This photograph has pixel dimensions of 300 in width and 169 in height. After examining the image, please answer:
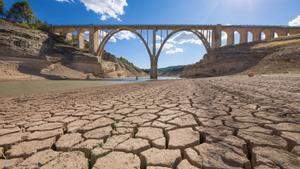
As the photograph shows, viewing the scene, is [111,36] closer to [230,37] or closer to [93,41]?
[93,41]

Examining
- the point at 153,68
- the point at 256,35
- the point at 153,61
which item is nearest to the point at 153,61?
the point at 153,61

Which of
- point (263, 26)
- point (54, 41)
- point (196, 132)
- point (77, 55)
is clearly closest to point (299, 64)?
point (196, 132)

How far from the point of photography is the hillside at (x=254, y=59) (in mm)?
16469

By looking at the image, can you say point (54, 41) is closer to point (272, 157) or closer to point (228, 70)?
point (228, 70)

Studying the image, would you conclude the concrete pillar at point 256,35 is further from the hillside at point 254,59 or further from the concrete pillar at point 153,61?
the concrete pillar at point 153,61

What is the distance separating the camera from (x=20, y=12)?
1581 inches

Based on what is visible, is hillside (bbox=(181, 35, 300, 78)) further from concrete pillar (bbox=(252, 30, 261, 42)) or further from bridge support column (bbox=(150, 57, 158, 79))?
concrete pillar (bbox=(252, 30, 261, 42))

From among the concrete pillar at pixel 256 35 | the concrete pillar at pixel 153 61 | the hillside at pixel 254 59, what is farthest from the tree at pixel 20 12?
the concrete pillar at pixel 256 35

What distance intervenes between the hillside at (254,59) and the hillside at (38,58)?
23079 millimetres

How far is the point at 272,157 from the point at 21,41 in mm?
32790

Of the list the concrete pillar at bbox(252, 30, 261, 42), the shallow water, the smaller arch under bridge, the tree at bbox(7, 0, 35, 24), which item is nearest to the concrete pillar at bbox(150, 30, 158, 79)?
the smaller arch under bridge

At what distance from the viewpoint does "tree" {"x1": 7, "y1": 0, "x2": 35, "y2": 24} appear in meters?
39.0

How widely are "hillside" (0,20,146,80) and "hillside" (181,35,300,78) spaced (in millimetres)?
23079

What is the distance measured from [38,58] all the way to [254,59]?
116 ft
